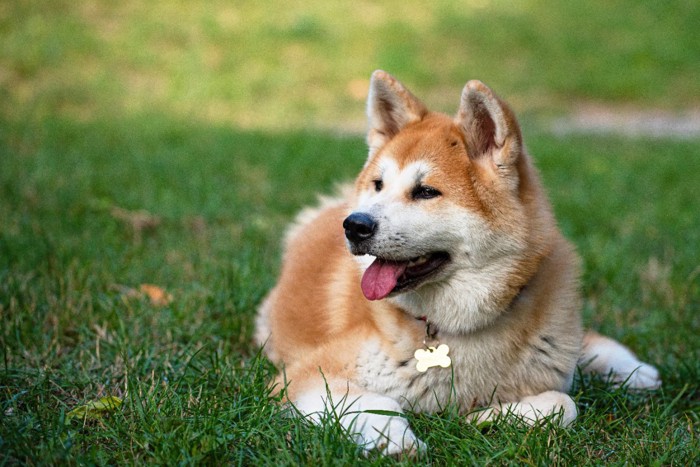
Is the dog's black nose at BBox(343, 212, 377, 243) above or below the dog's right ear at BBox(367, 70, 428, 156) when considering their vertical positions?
below

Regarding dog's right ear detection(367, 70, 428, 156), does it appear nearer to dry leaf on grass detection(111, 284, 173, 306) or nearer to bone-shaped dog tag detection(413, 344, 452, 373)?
bone-shaped dog tag detection(413, 344, 452, 373)

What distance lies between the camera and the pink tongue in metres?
2.90

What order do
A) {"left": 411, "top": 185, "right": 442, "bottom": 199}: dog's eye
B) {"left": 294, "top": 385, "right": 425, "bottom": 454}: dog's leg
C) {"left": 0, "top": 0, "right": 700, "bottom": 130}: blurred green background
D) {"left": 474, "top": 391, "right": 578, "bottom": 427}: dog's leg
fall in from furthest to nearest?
{"left": 0, "top": 0, "right": 700, "bottom": 130}: blurred green background, {"left": 411, "top": 185, "right": 442, "bottom": 199}: dog's eye, {"left": 474, "top": 391, "right": 578, "bottom": 427}: dog's leg, {"left": 294, "top": 385, "right": 425, "bottom": 454}: dog's leg

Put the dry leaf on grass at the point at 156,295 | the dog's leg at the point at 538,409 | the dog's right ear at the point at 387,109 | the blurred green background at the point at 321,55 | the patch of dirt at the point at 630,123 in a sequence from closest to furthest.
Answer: the dog's leg at the point at 538,409 → the dog's right ear at the point at 387,109 → the dry leaf on grass at the point at 156,295 → the blurred green background at the point at 321,55 → the patch of dirt at the point at 630,123

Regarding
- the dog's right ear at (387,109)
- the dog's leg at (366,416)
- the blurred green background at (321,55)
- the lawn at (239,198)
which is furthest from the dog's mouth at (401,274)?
the blurred green background at (321,55)

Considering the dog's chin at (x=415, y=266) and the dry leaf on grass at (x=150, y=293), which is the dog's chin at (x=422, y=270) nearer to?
the dog's chin at (x=415, y=266)

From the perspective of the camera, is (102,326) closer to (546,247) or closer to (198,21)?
(546,247)

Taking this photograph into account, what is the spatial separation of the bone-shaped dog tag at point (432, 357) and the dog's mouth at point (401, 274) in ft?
0.92

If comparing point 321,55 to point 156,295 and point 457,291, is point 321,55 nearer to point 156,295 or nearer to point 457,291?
point 156,295

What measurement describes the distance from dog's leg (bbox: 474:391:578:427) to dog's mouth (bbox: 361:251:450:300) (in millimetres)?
592

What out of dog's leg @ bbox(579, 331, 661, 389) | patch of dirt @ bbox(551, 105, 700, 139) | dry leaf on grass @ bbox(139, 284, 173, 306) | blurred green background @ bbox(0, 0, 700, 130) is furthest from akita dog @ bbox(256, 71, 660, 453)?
patch of dirt @ bbox(551, 105, 700, 139)

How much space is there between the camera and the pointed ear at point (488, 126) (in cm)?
289

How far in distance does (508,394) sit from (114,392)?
5.41 feet

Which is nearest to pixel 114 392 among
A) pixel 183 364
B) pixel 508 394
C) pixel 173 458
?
Result: pixel 183 364
